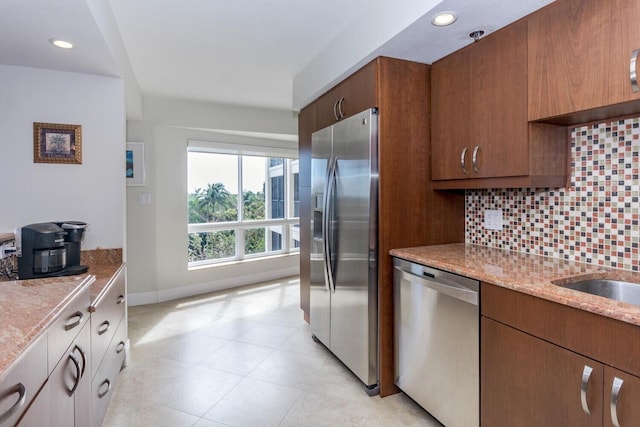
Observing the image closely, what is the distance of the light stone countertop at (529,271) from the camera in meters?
1.12

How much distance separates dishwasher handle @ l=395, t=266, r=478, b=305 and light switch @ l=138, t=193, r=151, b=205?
3.23 meters

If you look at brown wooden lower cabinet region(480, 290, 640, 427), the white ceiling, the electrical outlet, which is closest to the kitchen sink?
brown wooden lower cabinet region(480, 290, 640, 427)

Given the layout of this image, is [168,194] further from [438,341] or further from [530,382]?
[530,382]

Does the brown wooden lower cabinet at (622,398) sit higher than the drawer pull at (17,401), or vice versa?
the drawer pull at (17,401)

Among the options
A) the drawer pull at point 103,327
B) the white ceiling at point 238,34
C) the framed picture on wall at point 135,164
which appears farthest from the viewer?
the framed picture on wall at point 135,164

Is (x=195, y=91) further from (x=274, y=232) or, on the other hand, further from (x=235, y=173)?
(x=274, y=232)

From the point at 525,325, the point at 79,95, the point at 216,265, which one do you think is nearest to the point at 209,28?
the point at 79,95

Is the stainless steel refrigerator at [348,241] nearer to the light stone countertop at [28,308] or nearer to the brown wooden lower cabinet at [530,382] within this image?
the brown wooden lower cabinet at [530,382]

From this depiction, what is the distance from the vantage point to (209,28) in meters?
2.34

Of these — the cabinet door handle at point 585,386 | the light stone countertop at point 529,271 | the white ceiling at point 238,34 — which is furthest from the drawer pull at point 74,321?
the cabinet door handle at point 585,386

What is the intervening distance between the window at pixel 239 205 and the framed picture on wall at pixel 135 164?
0.57 metres

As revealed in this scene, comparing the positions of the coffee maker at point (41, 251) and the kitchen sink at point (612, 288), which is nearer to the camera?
the kitchen sink at point (612, 288)

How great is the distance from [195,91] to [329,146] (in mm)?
2042

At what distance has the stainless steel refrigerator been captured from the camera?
2129 millimetres
